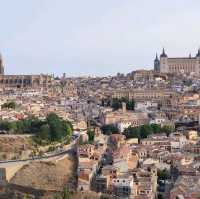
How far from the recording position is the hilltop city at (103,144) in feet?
99.9

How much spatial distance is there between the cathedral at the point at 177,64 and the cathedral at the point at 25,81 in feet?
43.6

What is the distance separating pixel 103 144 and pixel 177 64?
4521 cm

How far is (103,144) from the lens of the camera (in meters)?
37.2

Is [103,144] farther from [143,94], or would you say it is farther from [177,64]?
[177,64]

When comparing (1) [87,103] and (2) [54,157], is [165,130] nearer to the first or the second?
Result: (2) [54,157]

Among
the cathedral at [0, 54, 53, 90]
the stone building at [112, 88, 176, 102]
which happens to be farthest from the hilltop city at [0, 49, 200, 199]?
the cathedral at [0, 54, 53, 90]

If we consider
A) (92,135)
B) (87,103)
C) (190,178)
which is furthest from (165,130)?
(87,103)

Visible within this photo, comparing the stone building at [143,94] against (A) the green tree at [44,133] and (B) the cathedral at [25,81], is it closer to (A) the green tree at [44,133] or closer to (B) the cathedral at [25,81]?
(B) the cathedral at [25,81]

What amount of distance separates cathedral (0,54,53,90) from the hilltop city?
253 inches

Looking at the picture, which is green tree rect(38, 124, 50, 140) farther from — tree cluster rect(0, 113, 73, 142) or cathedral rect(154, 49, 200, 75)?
cathedral rect(154, 49, 200, 75)

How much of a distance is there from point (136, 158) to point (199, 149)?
4.02m

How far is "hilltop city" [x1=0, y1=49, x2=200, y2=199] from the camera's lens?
30453 mm

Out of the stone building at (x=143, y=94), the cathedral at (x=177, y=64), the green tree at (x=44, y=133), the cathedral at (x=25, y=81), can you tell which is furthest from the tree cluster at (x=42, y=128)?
the cathedral at (x=177, y=64)

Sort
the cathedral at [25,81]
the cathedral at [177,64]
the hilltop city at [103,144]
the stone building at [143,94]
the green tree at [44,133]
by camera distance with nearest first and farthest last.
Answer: the hilltop city at [103,144], the green tree at [44,133], the stone building at [143,94], the cathedral at [25,81], the cathedral at [177,64]
